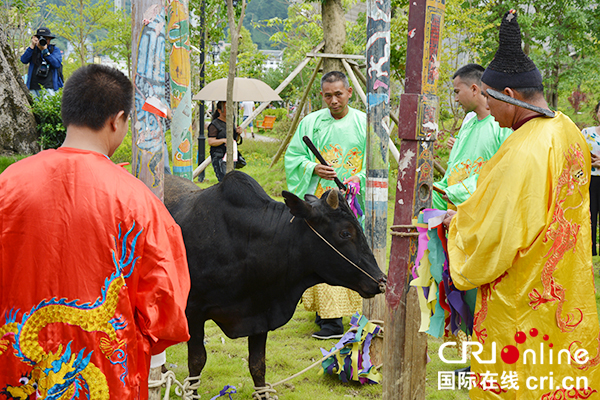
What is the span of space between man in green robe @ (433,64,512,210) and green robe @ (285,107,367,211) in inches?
56.9

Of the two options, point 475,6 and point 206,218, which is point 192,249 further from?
point 475,6

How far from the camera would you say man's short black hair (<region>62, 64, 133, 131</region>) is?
7.93ft

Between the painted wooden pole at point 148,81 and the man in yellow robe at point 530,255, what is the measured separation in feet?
5.95

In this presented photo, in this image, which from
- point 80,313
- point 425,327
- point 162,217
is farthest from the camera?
point 425,327

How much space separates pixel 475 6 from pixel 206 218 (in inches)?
497

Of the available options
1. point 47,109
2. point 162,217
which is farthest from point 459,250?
point 47,109

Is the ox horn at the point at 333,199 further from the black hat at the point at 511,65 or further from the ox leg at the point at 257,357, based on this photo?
the black hat at the point at 511,65

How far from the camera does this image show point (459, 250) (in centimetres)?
308

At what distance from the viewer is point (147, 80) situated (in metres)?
3.30

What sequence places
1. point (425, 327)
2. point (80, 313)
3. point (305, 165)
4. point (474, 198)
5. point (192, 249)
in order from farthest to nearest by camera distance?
point (305, 165), point (192, 249), point (425, 327), point (474, 198), point (80, 313)

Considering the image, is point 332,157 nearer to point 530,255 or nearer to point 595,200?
point 530,255

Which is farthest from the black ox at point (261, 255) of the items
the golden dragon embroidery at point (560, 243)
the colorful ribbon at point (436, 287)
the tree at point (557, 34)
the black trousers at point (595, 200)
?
the tree at point (557, 34)

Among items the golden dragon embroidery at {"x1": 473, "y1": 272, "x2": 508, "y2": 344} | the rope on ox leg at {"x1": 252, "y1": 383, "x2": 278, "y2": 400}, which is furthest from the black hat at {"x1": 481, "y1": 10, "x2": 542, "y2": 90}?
the rope on ox leg at {"x1": 252, "y1": 383, "x2": 278, "y2": 400}

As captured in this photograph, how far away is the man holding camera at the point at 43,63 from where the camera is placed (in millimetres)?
10930
